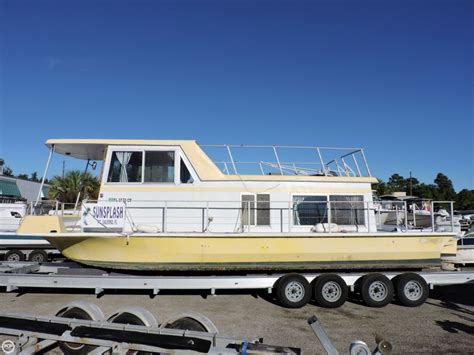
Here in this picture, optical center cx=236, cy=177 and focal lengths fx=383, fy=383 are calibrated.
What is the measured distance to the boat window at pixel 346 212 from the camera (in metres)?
9.76

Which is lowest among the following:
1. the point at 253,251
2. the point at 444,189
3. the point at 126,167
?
the point at 253,251

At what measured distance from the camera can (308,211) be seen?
9758mm

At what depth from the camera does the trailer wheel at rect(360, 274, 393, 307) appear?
8.53 meters

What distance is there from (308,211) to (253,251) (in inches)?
79.6

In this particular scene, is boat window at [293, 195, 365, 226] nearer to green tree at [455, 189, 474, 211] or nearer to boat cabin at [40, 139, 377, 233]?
boat cabin at [40, 139, 377, 233]

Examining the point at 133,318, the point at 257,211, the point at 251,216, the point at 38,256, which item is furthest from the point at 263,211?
the point at 38,256

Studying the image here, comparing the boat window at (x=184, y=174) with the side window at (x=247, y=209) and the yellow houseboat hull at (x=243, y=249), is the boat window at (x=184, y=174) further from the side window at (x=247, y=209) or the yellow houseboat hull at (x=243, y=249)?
the yellow houseboat hull at (x=243, y=249)

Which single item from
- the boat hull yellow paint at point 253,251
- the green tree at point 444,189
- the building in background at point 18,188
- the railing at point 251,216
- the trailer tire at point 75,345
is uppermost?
the green tree at point 444,189

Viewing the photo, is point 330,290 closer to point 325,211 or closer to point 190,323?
point 325,211

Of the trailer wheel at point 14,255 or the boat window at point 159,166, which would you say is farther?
the trailer wheel at point 14,255

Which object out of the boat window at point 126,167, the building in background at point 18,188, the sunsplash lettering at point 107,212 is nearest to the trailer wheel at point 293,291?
the sunsplash lettering at point 107,212

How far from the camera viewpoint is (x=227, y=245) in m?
8.52

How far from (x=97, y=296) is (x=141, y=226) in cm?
203

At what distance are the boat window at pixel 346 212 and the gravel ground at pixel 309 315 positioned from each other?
6.52ft
